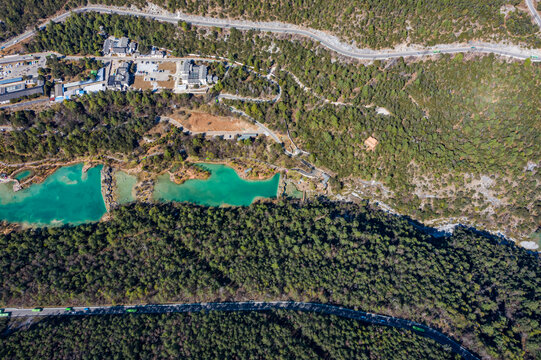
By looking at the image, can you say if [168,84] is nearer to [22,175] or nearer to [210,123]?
[210,123]

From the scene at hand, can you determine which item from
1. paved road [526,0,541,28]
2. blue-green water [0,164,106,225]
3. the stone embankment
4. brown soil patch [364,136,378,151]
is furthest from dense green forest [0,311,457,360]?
paved road [526,0,541,28]

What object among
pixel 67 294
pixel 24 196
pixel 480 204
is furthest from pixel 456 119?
pixel 24 196

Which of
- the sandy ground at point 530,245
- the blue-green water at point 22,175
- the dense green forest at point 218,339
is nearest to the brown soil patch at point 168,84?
the blue-green water at point 22,175

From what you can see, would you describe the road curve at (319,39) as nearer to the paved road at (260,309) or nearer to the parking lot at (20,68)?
the parking lot at (20,68)

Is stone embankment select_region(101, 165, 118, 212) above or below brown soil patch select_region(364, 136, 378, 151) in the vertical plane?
below

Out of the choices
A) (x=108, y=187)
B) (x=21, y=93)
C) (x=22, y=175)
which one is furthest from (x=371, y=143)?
(x=21, y=93)

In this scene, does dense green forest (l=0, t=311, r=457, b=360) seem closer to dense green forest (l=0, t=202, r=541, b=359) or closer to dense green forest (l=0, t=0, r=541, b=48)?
dense green forest (l=0, t=202, r=541, b=359)
